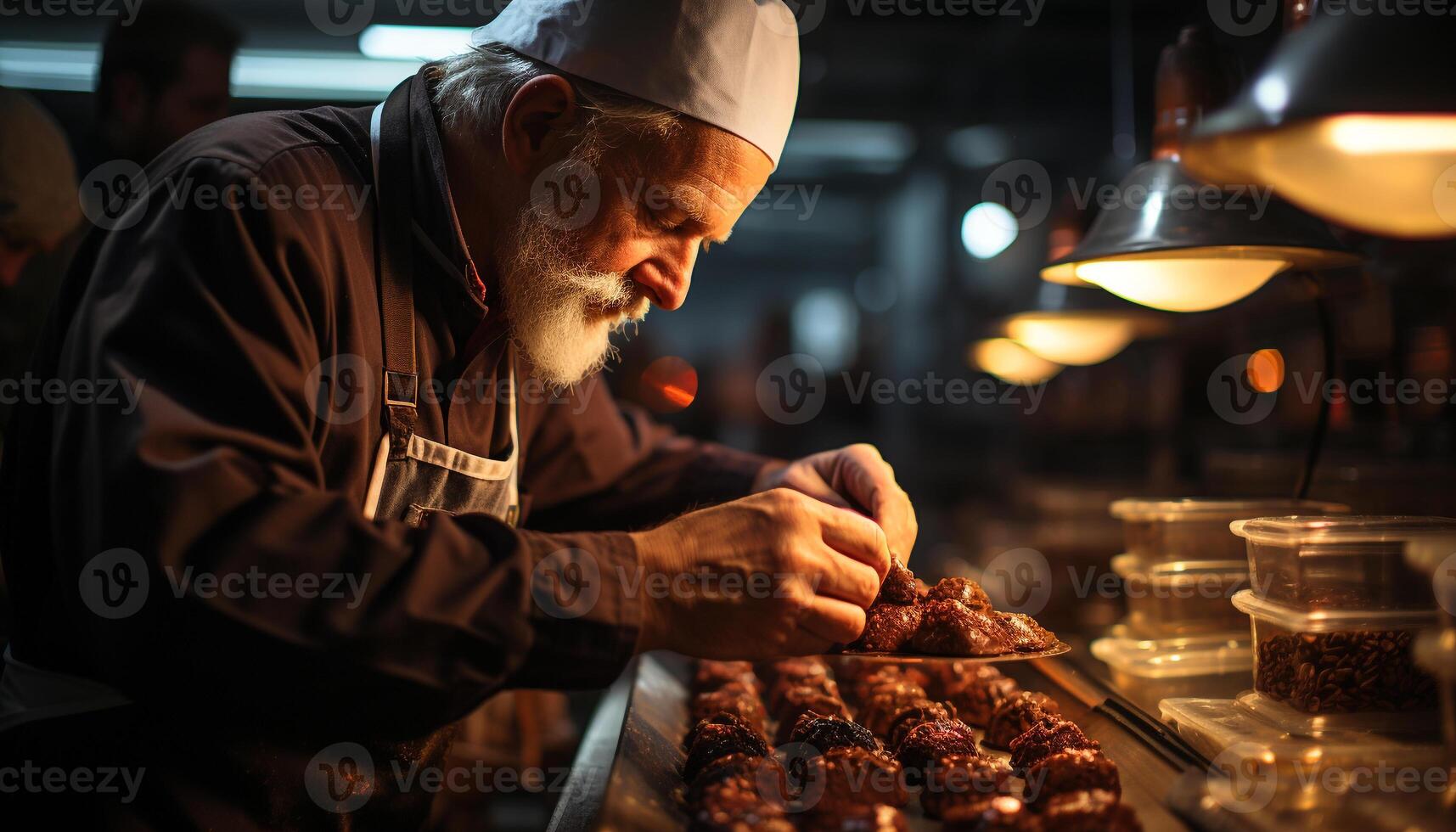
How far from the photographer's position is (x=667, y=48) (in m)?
1.72

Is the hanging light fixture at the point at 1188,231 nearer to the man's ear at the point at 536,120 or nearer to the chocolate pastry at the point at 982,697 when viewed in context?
the chocolate pastry at the point at 982,697

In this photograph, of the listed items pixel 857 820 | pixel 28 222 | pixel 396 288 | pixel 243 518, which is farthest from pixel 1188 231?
pixel 28 222

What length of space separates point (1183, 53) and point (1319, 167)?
3.08ft

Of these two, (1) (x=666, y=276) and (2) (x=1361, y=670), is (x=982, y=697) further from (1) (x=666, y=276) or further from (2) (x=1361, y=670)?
(1) (x=666, y=276)

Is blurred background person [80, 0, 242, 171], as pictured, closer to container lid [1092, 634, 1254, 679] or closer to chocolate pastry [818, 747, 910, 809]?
chocolate pastry [818, 747, 910, 809]

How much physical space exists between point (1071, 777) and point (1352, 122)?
96 cm

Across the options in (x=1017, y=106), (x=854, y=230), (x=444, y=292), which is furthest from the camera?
(x=854, y=230)

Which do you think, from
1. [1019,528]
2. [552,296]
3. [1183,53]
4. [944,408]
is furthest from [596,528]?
[944,408]

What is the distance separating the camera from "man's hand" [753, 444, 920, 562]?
1.90 meters

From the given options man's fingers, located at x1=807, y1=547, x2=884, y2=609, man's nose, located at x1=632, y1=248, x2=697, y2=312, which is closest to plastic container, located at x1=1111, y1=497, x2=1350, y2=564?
man's fingers, located at x1=807, y1=547, x2=884, y2=609

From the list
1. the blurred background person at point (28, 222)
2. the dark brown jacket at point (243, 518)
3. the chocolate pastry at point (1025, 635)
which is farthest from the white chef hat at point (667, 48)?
the blurred background person at point (28, 222)

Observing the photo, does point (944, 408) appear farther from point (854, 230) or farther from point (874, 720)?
point (874, 720)

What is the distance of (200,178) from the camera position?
128 cm

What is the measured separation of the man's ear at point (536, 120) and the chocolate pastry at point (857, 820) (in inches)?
48.4
